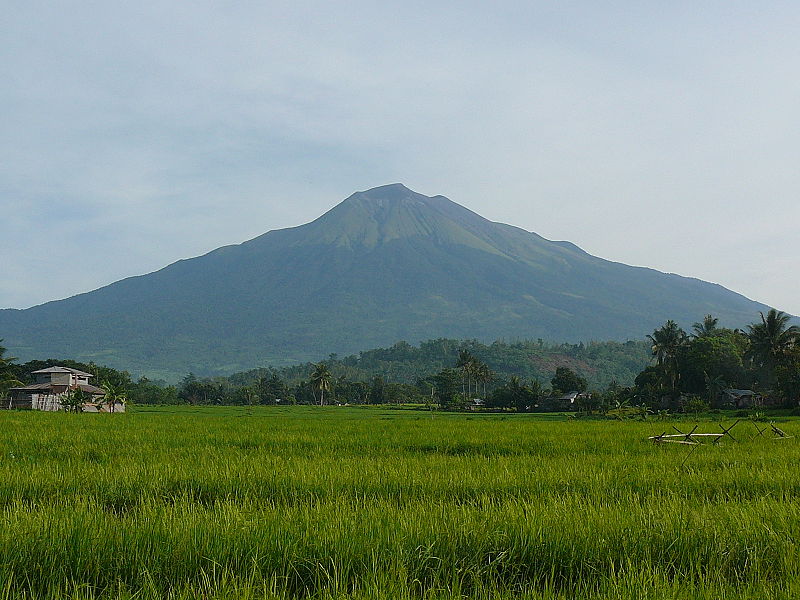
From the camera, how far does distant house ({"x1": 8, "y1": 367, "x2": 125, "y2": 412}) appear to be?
167ft

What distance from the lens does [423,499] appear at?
21.4 ft

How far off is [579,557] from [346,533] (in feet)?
5.45

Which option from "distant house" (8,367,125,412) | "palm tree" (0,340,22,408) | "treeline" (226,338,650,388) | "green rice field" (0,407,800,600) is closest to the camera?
"green rice field" (0,407,800,600)

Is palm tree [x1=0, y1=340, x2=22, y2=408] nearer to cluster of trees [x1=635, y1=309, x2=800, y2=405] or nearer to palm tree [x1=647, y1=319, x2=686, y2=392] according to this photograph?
cluster of trees [x1=635, y1=309, x2=800, y2=405]

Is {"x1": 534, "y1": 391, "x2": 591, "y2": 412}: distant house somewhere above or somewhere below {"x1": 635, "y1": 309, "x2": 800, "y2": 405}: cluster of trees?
below

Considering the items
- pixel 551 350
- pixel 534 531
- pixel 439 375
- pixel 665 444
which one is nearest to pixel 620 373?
pixel 551 350

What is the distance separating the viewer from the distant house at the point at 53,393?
2005 inches

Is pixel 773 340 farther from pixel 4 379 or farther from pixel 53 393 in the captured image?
pixel 4 379

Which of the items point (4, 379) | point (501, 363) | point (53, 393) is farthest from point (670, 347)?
point (501, 363)

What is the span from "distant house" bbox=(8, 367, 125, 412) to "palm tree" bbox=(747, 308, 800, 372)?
54.0 m

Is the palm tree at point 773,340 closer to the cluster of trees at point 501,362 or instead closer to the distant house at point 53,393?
the distant house at point 53,393

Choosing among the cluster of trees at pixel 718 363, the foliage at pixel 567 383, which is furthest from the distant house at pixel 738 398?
the foliage at pixel 567 383

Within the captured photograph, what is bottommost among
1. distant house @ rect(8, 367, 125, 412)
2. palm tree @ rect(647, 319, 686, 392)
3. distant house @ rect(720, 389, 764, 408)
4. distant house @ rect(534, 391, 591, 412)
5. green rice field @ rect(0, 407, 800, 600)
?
distant house @ rect(534, 391, 591, 412)

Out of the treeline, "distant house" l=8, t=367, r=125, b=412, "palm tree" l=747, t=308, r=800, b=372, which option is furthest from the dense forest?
"distant house" l=8, t=367, r=125, b=412
